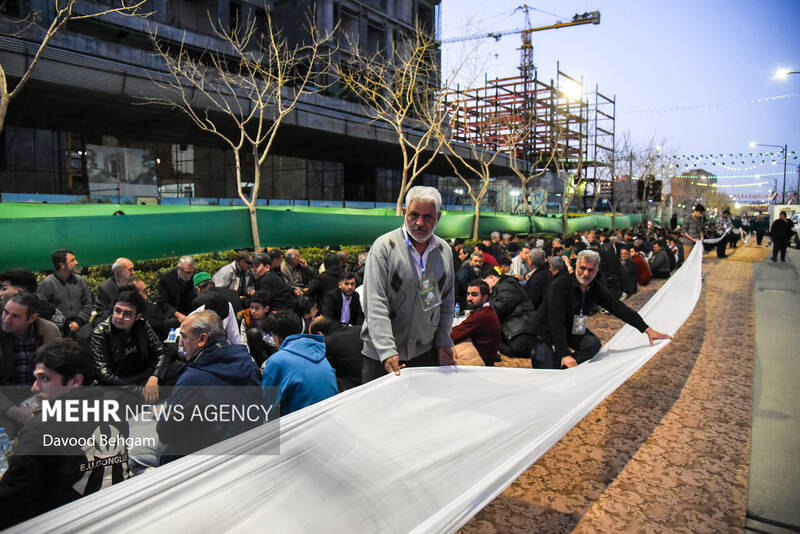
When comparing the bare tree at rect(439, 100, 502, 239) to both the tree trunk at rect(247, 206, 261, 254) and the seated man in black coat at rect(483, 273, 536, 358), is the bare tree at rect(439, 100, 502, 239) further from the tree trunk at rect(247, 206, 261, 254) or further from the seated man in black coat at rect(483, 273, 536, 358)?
the seated man in black coat at rect(483, 273, 536, 358)

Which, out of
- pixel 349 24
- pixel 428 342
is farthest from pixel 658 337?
pixel 349 24

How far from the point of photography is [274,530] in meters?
1.82

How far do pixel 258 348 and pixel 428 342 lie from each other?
3005 millimetres

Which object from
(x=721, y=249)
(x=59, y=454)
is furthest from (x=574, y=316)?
(x=721, y=249)

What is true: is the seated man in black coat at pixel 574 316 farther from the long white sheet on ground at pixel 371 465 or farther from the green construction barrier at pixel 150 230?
the green construction barrier at pixel 150 230

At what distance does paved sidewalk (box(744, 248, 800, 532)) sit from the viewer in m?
3.29

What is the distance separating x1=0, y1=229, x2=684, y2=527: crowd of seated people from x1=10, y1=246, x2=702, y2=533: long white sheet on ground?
2.73ft

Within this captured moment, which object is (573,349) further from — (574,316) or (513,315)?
(513,315)

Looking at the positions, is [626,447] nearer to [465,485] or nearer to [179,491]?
[465,485]

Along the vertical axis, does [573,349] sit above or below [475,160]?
below

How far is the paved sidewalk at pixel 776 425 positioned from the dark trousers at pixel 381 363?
7.47 ft

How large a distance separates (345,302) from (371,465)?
432 cm

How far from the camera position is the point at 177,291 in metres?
6.53

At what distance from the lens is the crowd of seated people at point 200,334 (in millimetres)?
2914
